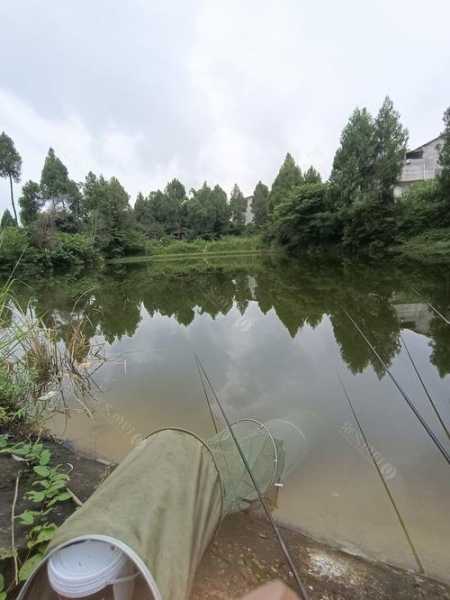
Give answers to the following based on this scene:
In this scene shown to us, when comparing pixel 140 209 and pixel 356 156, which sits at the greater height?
pixel 140 209

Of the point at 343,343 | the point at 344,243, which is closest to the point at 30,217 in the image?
the point at 344,243

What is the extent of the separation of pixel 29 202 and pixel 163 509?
42.3 m

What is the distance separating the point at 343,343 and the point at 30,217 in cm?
3987

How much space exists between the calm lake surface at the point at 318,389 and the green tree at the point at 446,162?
45.1 ft

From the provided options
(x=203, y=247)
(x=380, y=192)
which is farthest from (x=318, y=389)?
(x=203, y=247)

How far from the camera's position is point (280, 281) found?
1224cm

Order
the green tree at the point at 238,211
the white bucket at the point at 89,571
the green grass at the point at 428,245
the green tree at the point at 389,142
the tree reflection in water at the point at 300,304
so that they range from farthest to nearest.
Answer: the green tree at the point at 238,211 → the green tree at the point at 389,142 → the green grass at the point at 428,245 → the tree reflection in water at the point at 300,304 → the white bucket at the point at 89,571

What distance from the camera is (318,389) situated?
3865mm

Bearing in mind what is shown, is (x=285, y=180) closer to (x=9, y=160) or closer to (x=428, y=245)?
(x=428, y=245)

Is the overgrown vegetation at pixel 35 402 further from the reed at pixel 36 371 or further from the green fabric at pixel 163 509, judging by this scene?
the green fabric at pixel 163 509

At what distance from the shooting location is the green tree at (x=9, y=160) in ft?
96.4

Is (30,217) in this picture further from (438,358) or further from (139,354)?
(438,358)

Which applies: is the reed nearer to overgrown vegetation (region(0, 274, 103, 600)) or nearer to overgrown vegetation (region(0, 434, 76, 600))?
overgrown vegetation (region(0, 274, 103, 600))

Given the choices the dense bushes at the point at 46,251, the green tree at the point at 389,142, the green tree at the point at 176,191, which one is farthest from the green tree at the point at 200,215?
the green tree at the point at 389,142
